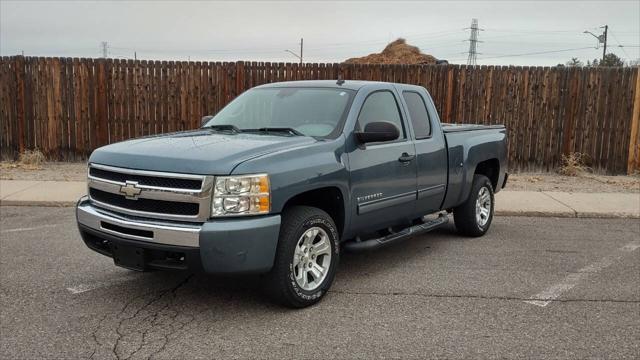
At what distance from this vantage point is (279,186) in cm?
437

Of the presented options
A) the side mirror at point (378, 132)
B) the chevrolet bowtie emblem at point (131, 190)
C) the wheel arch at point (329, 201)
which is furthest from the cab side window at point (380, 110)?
the chevrolet bowtie emblem at point (131, 190)

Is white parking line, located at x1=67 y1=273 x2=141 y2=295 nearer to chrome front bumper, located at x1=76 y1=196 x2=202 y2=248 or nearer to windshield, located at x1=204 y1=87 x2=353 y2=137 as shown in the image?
chrome front bumper, located at x1=76 y1=196 x2=202 y2=248

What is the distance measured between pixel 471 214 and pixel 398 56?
35.6ft

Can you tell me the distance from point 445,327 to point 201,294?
2.04 metres

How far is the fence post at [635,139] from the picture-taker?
12211 mm

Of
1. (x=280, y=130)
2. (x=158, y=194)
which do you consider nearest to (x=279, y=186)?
(x=158, y=194)

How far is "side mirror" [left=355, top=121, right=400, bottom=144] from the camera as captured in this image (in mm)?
5102

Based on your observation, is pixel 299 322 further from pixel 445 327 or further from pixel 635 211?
pixel 635 211

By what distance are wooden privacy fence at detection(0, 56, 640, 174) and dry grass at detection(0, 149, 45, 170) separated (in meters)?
0.49

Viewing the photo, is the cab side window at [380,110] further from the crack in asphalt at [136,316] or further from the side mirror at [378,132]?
the crack in asphalt at [136,316]

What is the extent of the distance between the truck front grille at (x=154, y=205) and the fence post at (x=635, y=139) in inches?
434

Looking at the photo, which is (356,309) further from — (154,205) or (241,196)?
(154,205)

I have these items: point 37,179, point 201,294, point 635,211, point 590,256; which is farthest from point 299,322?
point 37,179

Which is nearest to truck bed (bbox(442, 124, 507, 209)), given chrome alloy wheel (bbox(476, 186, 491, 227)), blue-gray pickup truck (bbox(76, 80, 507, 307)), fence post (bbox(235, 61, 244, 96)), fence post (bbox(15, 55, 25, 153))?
blue-gray pickup truck (bbox(76, 80, 507, 307))
